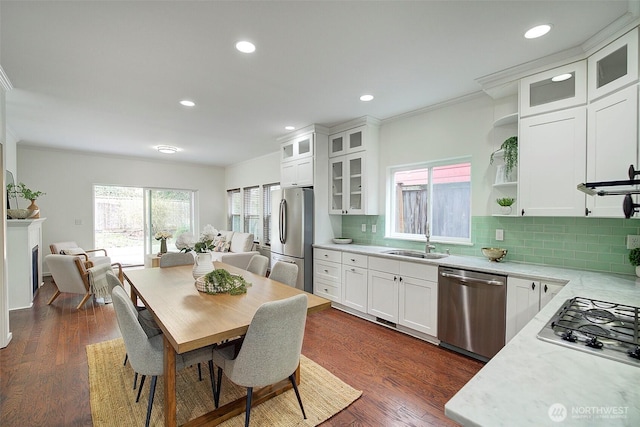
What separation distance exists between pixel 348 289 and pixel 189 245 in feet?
6.69

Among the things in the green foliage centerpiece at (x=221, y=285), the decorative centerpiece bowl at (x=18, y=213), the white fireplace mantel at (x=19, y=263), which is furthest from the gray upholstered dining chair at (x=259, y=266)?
the decorative centerpiece bowl at (x=18, y=213)

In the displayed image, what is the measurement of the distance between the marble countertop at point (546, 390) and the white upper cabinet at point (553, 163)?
1628mm

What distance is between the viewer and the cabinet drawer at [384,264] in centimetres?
322

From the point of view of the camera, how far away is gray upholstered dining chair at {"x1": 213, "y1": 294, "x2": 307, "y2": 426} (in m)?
1.54

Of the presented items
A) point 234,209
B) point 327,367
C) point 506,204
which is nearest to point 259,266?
point 327,367

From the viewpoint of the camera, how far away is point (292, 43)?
7.07ft

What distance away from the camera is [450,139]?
3330 millimetres

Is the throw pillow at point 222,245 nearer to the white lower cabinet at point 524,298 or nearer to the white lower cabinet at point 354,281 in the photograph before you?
the white lower cabinet at point 354,281

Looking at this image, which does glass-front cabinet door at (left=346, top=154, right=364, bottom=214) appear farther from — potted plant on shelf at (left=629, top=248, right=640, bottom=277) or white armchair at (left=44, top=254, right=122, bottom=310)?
white armchair at (left=44, top=254, right=122, bottom=310)

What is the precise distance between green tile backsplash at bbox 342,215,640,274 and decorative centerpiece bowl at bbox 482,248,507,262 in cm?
17

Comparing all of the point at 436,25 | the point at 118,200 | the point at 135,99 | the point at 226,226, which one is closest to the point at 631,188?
the point at 436,25

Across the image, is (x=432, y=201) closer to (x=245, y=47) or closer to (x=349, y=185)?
(x=349, y=185)

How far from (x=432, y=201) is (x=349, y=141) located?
141 centimetres

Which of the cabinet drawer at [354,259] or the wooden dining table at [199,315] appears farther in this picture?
the cabinet drawer at [354,259]
